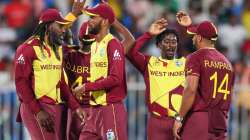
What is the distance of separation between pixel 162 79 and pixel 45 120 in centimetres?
163

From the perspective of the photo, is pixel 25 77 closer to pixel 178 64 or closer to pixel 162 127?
pixel 162 127

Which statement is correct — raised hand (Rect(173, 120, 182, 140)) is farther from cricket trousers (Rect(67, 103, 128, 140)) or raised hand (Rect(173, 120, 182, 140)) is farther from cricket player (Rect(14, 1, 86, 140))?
cricket player (Rect(14, 1, 86, 140))

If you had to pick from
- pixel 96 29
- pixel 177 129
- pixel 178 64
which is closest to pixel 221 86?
pixel 177 129

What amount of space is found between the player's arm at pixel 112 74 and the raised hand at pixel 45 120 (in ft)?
1.48

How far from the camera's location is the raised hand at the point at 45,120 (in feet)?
40.7

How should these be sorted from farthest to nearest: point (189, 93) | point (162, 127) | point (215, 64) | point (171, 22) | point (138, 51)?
point (171, 22) < point (138, 51) < point (162, 127) < point (215, 64) < point (189, 93)

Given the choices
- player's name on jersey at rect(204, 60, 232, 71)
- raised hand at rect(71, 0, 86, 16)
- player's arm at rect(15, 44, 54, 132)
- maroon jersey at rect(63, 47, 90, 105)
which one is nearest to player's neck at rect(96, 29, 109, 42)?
maroon jersey at rect(63, 47, 90, 105)

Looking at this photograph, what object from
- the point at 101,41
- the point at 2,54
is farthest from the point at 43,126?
the point at 2,54

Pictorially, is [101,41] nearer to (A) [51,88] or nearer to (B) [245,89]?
(A) [51,88]

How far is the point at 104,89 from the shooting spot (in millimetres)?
12430

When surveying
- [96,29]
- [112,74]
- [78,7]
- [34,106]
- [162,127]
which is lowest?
[162,127]

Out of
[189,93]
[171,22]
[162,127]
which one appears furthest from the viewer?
[171,22]

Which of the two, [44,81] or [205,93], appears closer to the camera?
[205,93]

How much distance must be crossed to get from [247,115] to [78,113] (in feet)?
17.7
